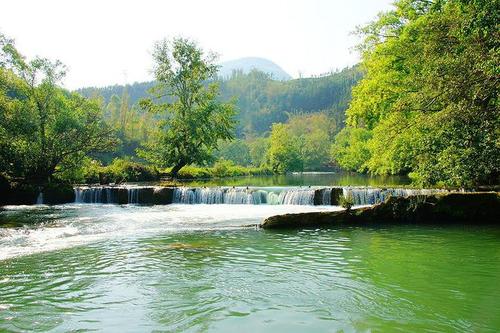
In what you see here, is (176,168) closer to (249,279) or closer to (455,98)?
(455,98)

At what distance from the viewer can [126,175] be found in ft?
130

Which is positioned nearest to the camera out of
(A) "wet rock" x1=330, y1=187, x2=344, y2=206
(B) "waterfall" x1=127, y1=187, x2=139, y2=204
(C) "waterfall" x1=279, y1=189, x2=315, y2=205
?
(A) "wet rock" x1=330, y1=187, x2=344, y2=206

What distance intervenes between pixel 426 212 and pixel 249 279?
11255 millimetres

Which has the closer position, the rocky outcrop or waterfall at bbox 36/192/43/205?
the rocky outcrop

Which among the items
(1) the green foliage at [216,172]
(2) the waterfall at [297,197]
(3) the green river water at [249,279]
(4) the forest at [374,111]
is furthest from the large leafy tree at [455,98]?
(1) the green foliage at [216,172]

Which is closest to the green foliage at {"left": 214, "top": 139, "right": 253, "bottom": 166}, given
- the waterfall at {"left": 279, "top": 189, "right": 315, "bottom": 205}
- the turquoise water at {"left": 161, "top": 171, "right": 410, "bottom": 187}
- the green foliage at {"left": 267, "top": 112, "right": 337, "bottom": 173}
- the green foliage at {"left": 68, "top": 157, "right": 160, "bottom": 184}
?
the green foliage at {"left": 267, "top": 112, "right": 337, "bottom": 173}

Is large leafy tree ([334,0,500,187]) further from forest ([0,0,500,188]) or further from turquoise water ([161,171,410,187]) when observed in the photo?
turquoise water ([161,171,410,187])

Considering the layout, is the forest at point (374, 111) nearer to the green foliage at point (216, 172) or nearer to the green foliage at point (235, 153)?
the green foliage at point (216, 172)

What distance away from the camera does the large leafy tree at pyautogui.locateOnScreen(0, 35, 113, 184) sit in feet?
95.7

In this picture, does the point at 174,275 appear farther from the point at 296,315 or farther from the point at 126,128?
the point at 126,128

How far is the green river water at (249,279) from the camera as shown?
726cm

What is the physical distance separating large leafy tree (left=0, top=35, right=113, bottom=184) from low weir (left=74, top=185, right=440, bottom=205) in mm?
3996

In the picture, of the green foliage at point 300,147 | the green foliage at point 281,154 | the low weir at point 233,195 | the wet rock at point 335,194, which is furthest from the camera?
the green foliage at point 300,147

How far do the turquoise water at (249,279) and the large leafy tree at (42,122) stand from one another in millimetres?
14296
